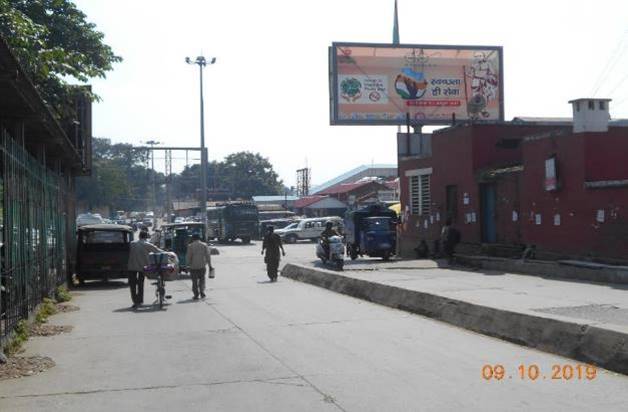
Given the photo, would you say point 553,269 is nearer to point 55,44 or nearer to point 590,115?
point 590,115

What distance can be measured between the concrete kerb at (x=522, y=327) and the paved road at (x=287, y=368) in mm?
216

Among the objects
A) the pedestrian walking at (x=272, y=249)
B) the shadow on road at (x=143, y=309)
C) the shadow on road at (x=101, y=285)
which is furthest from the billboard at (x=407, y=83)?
the shadow on road at (x=143, y=309)

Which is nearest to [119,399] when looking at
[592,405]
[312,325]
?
[592,405]

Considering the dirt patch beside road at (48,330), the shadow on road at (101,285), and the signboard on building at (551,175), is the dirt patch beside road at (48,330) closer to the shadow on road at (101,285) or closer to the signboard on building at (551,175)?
the shadow on road at (101,285)

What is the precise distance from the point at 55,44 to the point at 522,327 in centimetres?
2271

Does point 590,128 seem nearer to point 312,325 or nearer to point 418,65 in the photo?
point 312,325

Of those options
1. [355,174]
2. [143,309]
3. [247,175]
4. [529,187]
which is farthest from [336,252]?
[247,175]

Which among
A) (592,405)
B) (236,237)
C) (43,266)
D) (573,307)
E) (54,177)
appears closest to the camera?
(592,405)

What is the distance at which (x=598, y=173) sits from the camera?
18.8 m

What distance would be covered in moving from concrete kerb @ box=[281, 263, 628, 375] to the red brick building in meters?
6.19

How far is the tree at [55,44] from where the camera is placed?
516 inches

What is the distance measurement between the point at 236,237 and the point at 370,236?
3027 cm

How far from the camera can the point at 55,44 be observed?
2712cm

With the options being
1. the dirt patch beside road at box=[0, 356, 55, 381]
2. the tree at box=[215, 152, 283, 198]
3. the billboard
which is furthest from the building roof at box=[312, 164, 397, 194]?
the dirt patch beside road at box=[0, 356, 55, 381]
